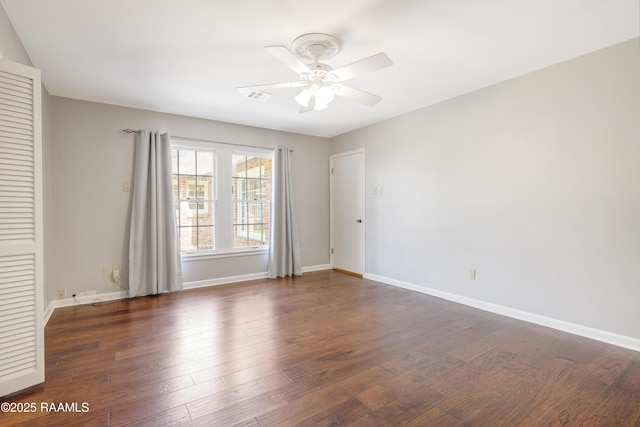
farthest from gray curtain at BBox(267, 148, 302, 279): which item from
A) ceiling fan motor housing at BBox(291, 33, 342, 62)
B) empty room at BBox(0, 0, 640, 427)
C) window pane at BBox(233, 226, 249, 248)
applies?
ceiling fan motor housing at BBox(291, 33, 342, 62)

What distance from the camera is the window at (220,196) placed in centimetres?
444

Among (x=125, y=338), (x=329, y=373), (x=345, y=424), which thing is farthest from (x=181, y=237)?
(x=345, y=424)

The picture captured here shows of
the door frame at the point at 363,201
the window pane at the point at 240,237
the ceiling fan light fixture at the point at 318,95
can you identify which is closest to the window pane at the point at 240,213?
the window pane at the point at 240,237

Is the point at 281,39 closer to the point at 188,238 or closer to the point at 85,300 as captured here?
the point at 188,238

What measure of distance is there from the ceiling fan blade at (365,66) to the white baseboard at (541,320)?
9.17 ft

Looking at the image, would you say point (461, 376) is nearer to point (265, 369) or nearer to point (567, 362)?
point (567, 362)

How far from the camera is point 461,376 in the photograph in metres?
2.09

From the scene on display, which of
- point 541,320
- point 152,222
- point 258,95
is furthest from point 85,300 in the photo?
point 541,320

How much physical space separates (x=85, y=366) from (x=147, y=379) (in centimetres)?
58

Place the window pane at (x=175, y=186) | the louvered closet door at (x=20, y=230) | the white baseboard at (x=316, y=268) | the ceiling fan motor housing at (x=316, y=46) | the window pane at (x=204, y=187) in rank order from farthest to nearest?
the white baseboard at (x=316, y=268), the window pane at (x=204, y=187), the window pane at (x=175, y=186), the ceiling fan motor housing at (x=316, y=46), the louvered closet door at (x=20, y=230)

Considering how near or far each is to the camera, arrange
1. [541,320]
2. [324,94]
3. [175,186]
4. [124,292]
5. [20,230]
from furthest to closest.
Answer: [175,186]
[124,292]
[541,320]
[324,94]
[20,230]

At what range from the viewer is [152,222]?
3.97 metres

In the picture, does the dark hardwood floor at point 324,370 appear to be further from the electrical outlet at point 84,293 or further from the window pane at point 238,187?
the window pane at point 238,187

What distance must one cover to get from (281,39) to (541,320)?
3502 mm
